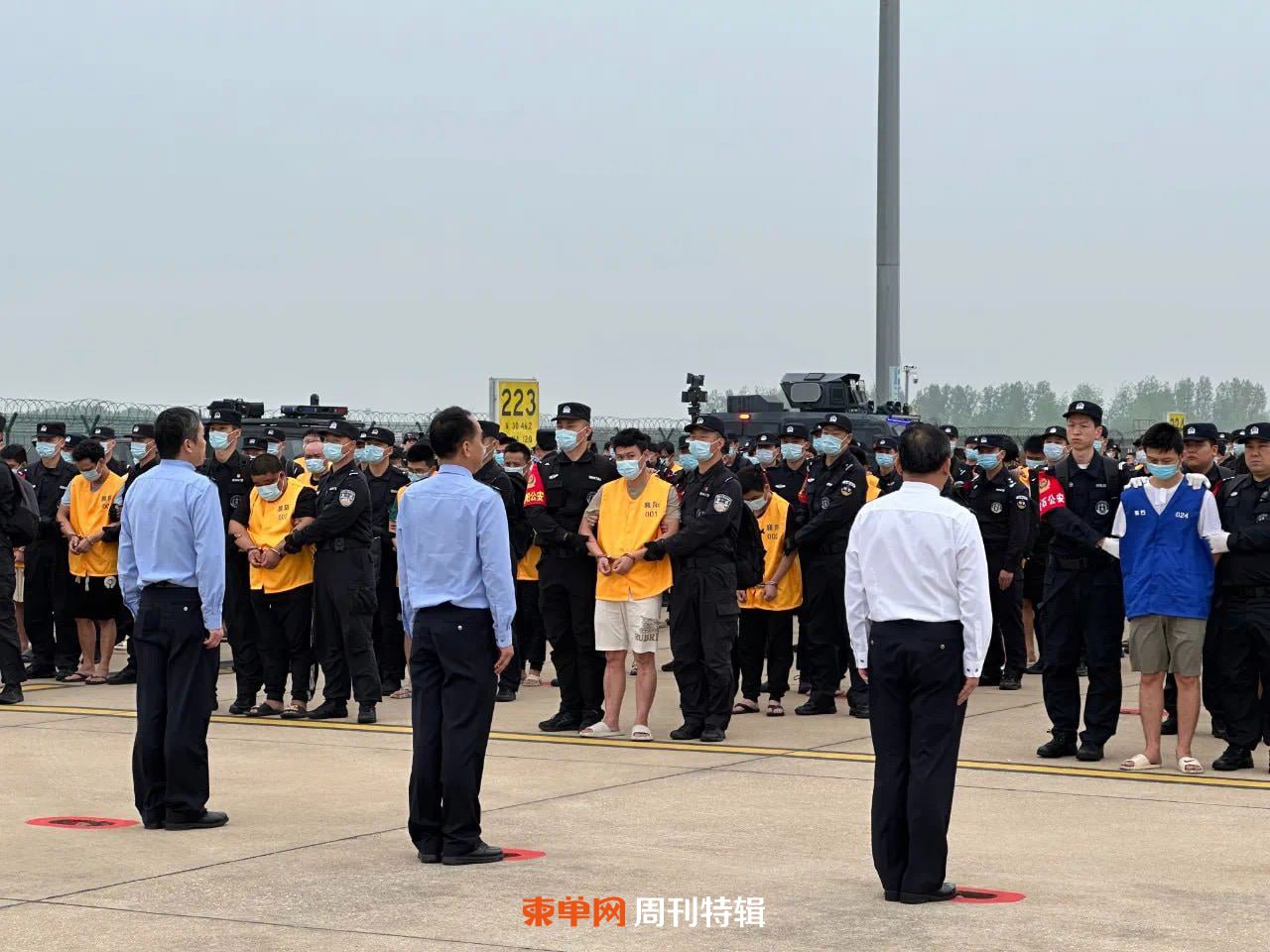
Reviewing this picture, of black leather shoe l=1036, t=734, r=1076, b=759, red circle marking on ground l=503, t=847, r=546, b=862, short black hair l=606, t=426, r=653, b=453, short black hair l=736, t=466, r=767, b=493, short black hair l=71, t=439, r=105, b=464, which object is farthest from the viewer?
short black hair l=71, t=439, r=105, b=464

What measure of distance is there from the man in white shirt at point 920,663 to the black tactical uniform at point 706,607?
451cm

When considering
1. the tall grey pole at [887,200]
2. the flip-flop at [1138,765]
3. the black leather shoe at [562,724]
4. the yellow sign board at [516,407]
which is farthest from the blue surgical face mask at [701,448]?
the tall grey pole at [887,200]

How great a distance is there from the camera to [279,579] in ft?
42.4

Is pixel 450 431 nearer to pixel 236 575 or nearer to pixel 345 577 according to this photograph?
pixel 345 577

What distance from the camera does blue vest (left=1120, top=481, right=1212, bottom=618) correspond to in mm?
10484

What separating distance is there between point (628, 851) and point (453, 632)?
48.9 inches

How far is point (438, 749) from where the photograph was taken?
8000 mm

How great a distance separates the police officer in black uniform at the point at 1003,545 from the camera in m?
15.0

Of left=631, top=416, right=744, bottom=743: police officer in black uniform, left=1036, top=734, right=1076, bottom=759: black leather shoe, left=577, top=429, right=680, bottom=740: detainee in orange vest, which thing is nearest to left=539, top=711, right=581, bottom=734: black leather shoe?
left=577, top=429, right=680, bottom=740: detainee in orange vest

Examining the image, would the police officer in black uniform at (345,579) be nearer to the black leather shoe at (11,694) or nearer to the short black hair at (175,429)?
the black leather shoe at (11,694)

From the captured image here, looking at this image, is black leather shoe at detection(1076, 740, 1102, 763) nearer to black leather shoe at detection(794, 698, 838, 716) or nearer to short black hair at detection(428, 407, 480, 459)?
black leather shoe at detection(794, 698, 838, 716)

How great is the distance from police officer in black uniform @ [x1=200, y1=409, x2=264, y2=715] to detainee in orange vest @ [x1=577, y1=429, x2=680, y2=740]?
2.76m

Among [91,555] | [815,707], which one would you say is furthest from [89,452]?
[815,707]

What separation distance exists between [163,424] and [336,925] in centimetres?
320
